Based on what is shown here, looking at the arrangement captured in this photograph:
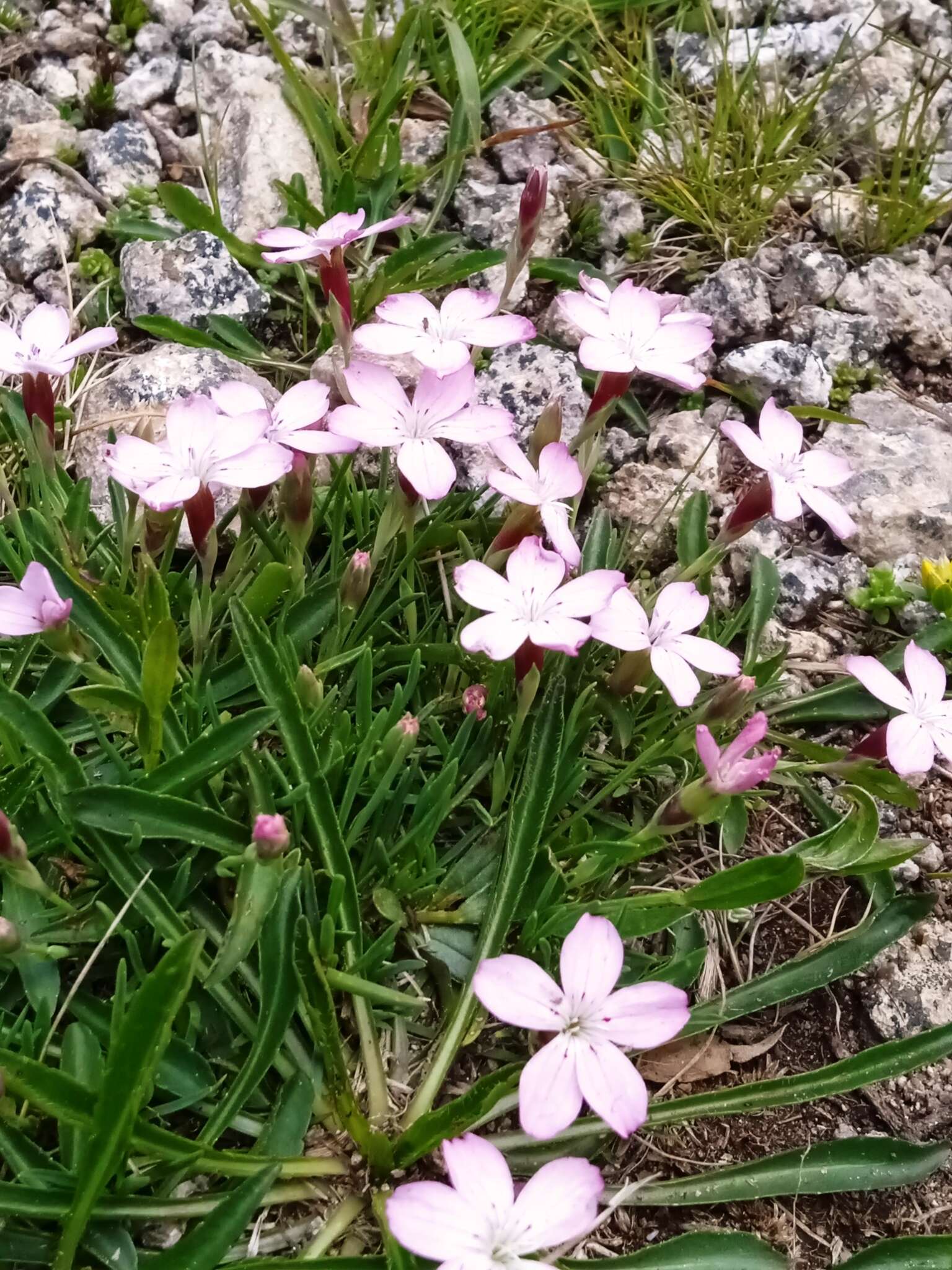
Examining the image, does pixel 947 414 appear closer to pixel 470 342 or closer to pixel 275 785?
pixel 470 342

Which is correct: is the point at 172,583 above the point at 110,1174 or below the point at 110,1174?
above

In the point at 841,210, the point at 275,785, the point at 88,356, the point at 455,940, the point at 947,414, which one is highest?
the point at 841,210

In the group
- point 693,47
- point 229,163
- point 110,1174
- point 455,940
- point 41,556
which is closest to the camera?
point 110,1174

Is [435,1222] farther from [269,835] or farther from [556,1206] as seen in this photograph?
[269,835]

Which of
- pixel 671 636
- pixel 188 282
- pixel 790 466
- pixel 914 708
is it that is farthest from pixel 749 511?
pixel 188 282

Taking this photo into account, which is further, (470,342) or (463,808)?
(463,808)

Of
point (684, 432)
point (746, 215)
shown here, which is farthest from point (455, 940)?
point (746, 215)

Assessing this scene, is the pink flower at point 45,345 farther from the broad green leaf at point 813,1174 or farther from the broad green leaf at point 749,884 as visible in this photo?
the broad green leaf at point 813,1174
